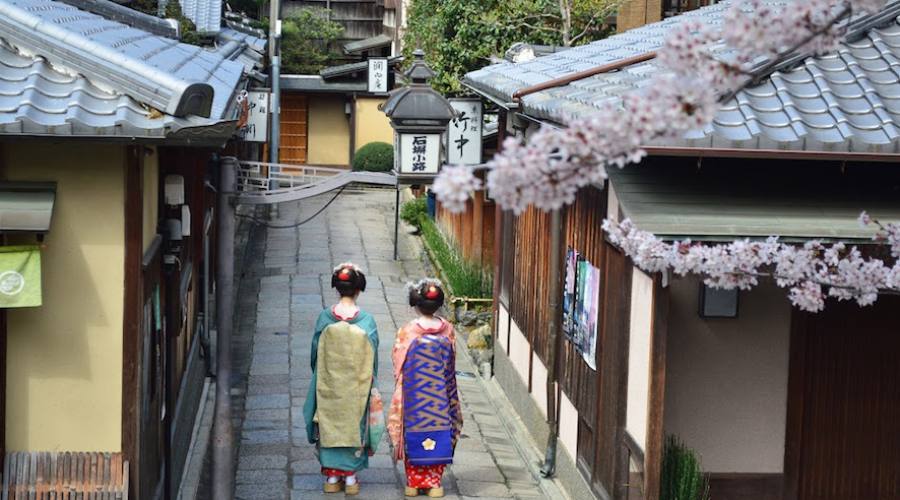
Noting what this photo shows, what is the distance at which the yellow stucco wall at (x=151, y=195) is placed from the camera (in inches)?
353

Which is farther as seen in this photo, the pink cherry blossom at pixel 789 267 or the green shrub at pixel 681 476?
the green shrub at pixel 681 476

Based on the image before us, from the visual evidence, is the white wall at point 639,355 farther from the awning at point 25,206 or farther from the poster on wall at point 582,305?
the awning at point 25,206

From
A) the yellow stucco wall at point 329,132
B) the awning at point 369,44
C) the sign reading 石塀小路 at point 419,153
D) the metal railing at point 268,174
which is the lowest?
the metal railing at point 268,174

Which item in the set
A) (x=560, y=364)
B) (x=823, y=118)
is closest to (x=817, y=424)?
(x=823, y=118)

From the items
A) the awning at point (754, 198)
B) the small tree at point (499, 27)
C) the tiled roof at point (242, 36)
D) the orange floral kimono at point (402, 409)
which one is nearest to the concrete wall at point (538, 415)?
the orange floral kimono at point (402, 409)

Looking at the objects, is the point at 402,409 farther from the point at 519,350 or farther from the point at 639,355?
the point at 519,350

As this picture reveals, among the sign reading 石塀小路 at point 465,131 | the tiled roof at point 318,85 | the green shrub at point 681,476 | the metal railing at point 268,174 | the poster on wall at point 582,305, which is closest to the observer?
the green shrub at point 681,476

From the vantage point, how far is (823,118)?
8.67 m

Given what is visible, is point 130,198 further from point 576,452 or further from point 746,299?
point 576,452

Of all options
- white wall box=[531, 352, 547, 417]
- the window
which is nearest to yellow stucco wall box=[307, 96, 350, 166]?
the window

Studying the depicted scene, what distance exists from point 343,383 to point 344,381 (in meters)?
0.02

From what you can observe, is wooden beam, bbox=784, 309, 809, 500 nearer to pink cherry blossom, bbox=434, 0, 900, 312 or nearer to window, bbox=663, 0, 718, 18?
pink cherry blossom, bbox=434, 0, 900, 312

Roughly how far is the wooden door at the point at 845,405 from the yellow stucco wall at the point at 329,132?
96.3 feet

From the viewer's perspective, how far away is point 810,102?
8914mm
